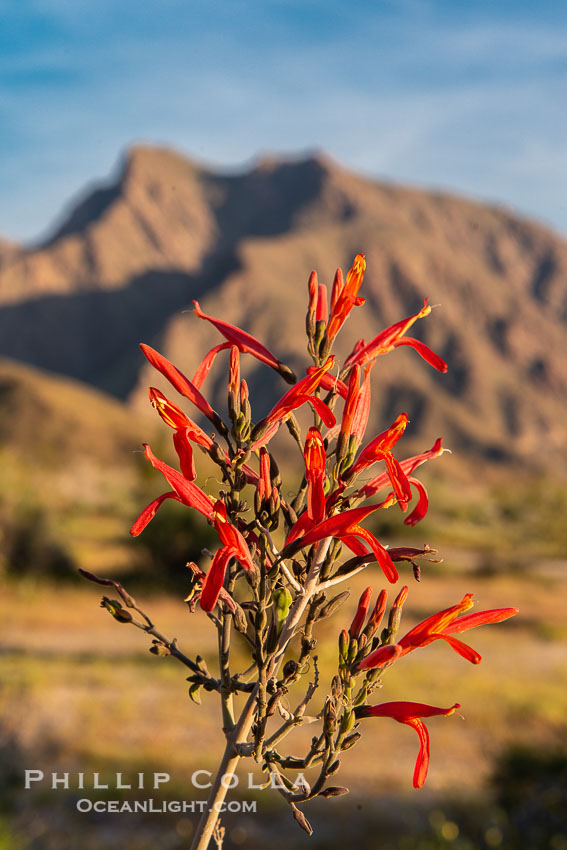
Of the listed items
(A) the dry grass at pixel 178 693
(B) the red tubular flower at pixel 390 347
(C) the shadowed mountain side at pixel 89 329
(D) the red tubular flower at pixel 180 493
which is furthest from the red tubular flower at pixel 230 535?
(C) the shadowed mountain side at pixel 89 329

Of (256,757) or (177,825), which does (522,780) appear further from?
(256,757)

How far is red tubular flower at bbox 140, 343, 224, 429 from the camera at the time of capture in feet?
4.62

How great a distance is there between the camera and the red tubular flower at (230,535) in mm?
1270

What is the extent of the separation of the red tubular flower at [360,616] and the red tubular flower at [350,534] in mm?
291

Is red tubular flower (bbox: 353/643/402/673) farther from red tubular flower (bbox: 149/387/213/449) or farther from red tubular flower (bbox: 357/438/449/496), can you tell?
red tubular flower (bbox: 149/387/213/449)

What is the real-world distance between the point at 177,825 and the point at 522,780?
500cm

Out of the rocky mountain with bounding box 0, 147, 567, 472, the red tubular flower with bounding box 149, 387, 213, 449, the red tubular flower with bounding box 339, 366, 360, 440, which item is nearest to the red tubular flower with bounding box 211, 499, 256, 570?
the red tubular flower with bounding box 149, 387, 213, 449

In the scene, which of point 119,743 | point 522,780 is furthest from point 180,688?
point 522,780

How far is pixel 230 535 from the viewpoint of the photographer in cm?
130

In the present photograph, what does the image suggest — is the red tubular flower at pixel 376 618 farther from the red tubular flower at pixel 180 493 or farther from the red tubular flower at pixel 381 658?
the red tubular flower at pixel 180 493

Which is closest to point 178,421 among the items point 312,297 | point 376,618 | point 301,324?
point 312,297

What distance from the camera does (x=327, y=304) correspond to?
1642 millimetres

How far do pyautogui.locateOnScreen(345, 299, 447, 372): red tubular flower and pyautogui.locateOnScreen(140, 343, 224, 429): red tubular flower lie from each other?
0.30 metres

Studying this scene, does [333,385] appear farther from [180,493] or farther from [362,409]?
[180,493]
